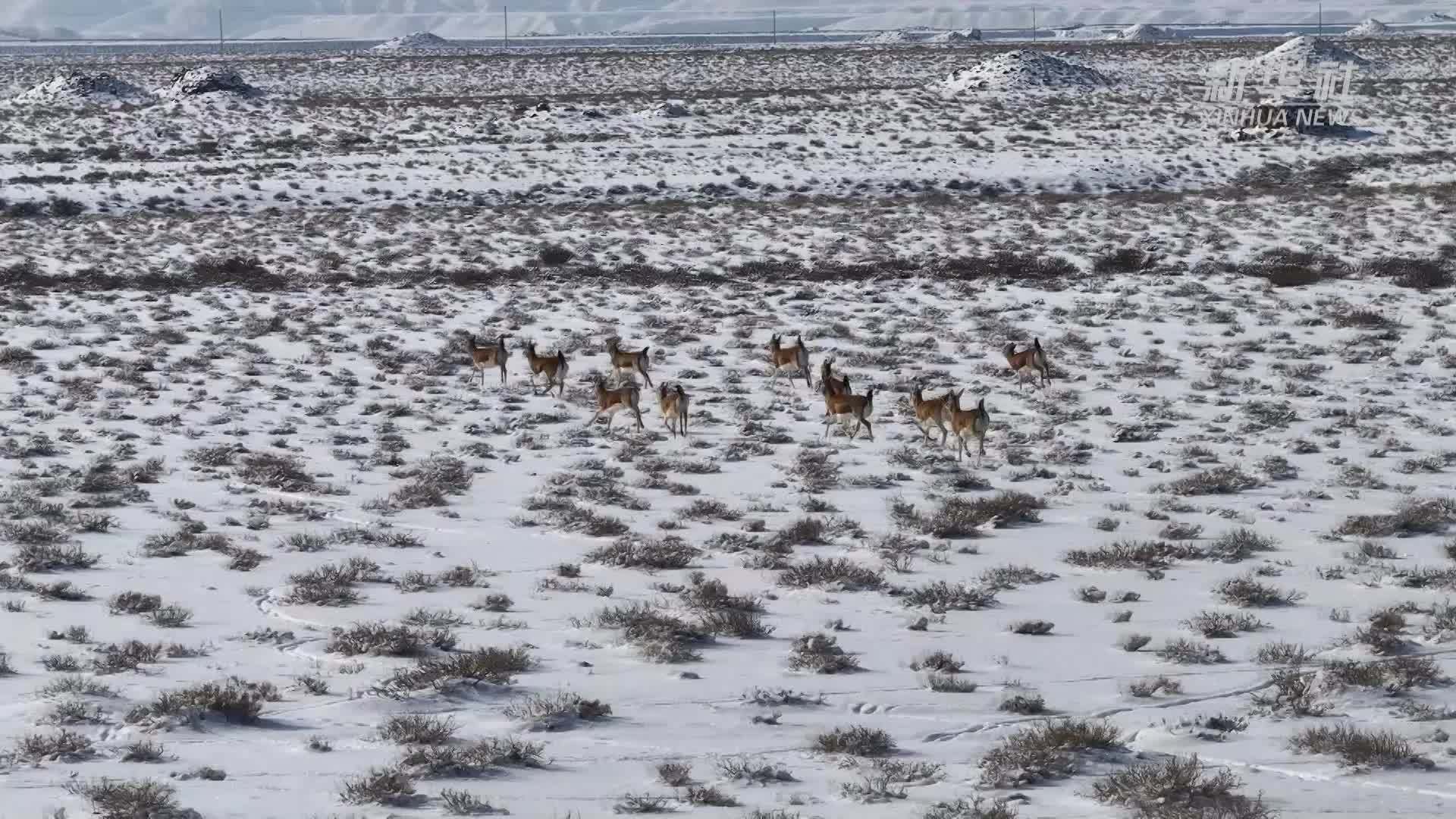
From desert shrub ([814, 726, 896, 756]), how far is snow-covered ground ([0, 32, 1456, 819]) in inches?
0.5

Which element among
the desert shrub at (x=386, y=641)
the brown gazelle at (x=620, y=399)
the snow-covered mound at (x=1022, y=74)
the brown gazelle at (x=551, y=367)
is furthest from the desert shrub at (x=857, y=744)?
the snow-covered mound at (x=1022, y=74)

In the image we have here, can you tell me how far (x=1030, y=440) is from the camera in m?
14.0

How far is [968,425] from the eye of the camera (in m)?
12.9

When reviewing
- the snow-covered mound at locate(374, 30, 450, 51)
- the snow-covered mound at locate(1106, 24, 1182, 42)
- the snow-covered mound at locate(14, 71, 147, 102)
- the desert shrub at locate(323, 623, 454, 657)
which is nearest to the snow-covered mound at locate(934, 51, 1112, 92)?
the snow-covered mound at locate(14, 71, 147, 102)

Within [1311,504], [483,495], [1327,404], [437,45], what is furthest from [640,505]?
[437,45]

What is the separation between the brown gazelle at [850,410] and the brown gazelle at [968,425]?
0.77 meters

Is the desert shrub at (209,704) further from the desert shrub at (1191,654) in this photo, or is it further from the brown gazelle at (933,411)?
the brown gazelle at (933,411)

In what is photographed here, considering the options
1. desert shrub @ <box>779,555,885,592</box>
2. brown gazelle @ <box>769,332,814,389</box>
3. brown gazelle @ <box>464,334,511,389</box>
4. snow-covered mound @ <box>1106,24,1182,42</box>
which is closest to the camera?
desert shrub @ <box>779,555,885,592</box>

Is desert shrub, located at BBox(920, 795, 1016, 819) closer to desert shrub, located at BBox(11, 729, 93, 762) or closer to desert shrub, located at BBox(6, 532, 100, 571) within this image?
desert shrub, located at BBox(11, 729, 93, 762)

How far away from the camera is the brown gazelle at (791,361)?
54.1 feet

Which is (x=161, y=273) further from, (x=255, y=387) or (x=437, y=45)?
(x=437, y=45)

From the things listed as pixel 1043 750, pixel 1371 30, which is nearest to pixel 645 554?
pixel 1043 750

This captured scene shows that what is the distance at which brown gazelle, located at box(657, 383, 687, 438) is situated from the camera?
554 inches

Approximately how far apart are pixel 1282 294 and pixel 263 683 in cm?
1887
